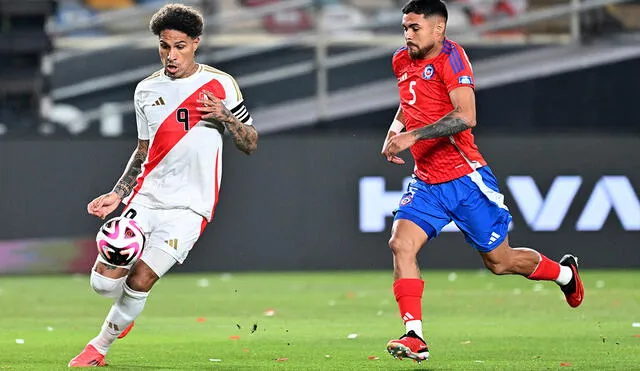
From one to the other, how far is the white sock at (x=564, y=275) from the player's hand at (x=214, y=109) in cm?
283

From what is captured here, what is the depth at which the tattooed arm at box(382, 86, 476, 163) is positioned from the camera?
871 cm

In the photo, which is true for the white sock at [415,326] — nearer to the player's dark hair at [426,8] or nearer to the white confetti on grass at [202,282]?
the player's dark hair at [426,8]

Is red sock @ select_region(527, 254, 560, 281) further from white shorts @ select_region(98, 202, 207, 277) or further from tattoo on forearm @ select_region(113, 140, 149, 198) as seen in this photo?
tattoo on forearm @ select_region(113, 140, 149, 198)

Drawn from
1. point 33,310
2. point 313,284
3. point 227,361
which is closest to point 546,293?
point 313,284

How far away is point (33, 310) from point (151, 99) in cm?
475

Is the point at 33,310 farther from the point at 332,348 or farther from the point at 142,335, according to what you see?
the point at 332,348

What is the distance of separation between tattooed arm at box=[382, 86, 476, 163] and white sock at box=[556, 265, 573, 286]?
5.76 ft

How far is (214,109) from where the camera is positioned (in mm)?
8492

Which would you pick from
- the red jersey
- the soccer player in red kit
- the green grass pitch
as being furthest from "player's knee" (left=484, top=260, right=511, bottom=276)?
the red jersey

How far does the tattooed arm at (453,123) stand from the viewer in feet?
28.6

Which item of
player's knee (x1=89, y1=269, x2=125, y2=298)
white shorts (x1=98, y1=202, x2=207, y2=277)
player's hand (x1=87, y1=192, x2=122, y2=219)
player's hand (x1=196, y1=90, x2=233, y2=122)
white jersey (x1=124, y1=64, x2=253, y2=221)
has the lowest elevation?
player's knee (x1=89, y1=269, x2=125, y2=298)

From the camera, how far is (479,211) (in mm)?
9367

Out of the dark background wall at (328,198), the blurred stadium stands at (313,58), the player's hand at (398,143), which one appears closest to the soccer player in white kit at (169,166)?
the player's hand at (398,143)

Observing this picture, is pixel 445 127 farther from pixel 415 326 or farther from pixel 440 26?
pixel 415 326
